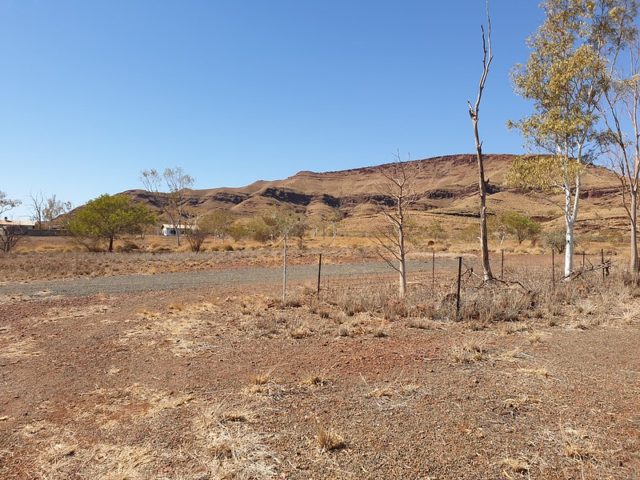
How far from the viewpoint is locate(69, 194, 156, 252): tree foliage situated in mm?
44016

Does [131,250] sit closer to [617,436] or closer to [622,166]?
[622,166]

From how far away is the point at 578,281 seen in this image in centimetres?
1416

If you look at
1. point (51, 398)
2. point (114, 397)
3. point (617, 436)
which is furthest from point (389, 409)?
point (51, 398)

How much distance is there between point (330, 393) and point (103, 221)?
4527 cm

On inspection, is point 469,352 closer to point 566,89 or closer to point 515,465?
point 515,465

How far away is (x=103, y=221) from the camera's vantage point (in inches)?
1757

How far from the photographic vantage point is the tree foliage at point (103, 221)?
4402cm

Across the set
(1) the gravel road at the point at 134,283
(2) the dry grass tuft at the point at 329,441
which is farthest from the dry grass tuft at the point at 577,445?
(1) the gravel road at the point at 134,283

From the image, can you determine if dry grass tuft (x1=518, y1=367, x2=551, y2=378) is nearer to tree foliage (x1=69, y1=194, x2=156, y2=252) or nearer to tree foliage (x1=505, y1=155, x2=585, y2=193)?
tree foliage (x1=505, y1=155, x2=585, y2=193)

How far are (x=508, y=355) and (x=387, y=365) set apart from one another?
7.10ft

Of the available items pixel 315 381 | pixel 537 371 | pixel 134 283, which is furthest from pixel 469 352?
pixel 134 283

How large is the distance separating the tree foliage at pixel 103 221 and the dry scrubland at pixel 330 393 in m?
36.8

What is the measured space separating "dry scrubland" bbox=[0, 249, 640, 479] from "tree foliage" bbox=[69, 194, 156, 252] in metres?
36.8

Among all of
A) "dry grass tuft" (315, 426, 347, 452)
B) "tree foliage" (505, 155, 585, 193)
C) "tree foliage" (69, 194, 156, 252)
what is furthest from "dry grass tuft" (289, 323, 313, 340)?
"tree foliage" (69, 194, 156, 252)
